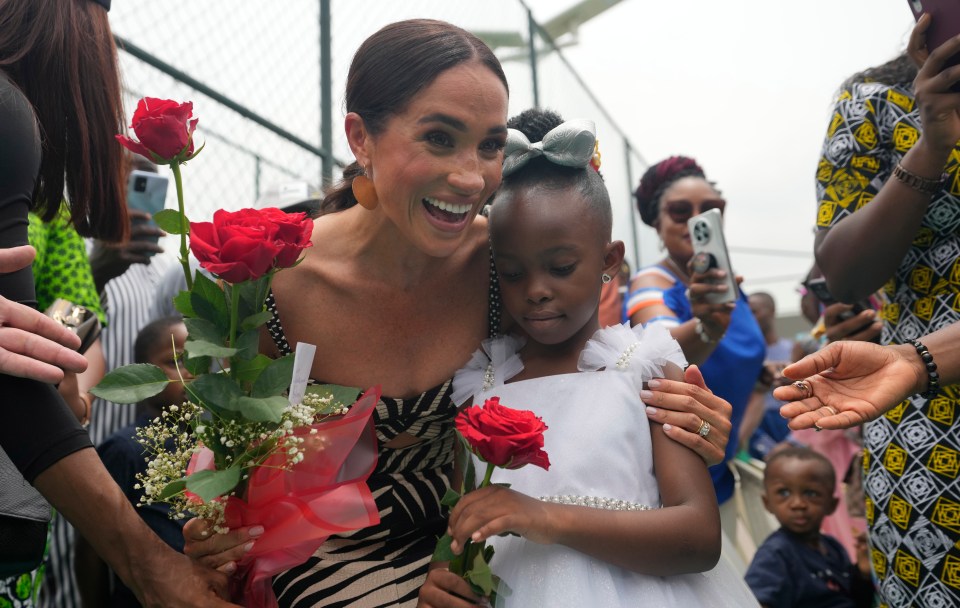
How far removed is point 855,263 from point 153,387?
5.75 feet

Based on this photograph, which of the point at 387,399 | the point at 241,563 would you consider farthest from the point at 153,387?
the point at 387,399

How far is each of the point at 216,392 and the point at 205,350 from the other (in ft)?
0.29

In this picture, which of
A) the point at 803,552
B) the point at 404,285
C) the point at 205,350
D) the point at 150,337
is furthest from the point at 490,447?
the point at 803,552

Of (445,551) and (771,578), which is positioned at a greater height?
(445,551)

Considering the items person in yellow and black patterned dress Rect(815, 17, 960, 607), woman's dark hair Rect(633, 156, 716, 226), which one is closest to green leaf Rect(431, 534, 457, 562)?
person in yellow and black patterned dress Rect(815, 17, 960, 607)

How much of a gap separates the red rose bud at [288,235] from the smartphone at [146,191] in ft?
6.11

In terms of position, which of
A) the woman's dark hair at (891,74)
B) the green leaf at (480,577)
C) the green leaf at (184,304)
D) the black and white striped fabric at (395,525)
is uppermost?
the woman's dark hair at (891,74)

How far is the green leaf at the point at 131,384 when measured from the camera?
59.6 inches

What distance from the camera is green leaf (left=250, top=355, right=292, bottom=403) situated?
1.61 meters

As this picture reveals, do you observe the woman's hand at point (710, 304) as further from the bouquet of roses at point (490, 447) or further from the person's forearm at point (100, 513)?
the person's forearm at point (100, 513)

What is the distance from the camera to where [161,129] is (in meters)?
1.59

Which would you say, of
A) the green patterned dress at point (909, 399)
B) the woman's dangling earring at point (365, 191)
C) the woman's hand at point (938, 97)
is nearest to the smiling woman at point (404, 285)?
the woman's dangling earring at point (365, 191)

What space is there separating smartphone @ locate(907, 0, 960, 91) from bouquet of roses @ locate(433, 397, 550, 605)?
132 centimetres

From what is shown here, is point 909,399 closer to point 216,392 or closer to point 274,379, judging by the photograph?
point 274,379
